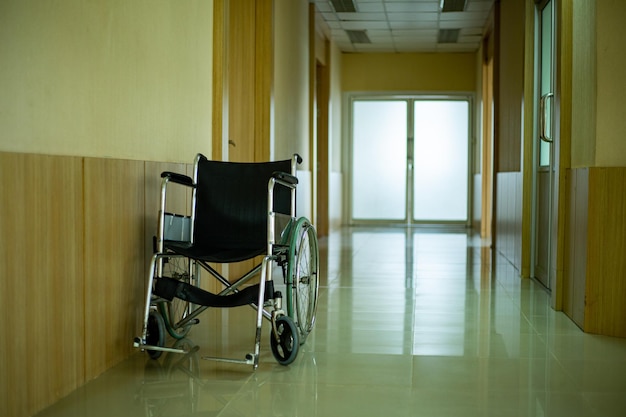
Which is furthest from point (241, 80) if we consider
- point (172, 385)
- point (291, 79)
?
point (172, 385)

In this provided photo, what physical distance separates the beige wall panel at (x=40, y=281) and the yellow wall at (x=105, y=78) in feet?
0.34

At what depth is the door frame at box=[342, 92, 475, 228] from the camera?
41.5ft

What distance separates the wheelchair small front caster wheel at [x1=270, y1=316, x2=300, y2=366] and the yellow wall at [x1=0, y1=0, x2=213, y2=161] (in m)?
0.92

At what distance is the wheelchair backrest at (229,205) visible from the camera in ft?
11.5

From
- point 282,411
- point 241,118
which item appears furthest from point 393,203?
point 282,411

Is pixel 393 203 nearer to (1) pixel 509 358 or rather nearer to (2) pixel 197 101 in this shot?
(2) pixel 197 101

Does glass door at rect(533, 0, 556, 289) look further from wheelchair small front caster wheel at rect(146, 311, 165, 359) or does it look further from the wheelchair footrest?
wheelchair small front caster wheel at rect(146, 311, 165, 359)

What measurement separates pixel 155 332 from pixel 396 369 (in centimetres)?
97

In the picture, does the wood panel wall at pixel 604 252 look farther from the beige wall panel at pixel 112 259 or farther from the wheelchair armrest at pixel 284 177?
the beige wall panel at pixel 112 259

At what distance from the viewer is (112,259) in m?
3.07

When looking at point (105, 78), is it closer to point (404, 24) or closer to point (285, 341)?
point (285, 341)

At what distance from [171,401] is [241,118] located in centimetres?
357

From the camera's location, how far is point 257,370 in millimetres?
3072

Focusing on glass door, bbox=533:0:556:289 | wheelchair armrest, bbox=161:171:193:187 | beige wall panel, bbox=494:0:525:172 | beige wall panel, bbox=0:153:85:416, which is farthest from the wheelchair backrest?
beige wall panel, bbox=494:0:525:172
